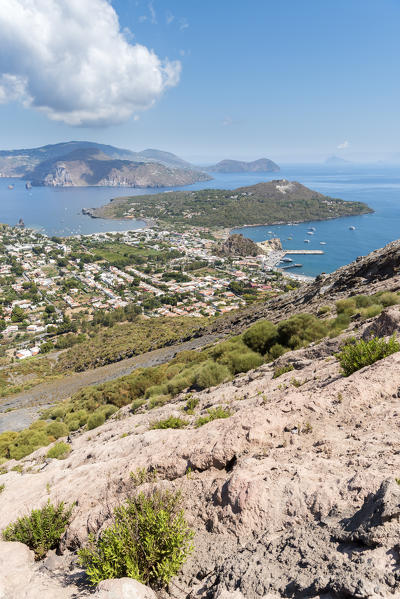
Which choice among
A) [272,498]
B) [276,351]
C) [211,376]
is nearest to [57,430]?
[211,376]

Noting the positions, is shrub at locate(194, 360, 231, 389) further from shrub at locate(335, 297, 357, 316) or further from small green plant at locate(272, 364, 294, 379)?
shrub at locate(335, 297, 357, 316)

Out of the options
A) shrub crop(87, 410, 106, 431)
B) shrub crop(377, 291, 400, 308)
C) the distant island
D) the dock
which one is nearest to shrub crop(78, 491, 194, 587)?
shrub crop(87, 410, 106, 431)

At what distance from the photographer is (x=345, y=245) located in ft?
395

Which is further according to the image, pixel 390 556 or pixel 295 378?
pixel 295 378

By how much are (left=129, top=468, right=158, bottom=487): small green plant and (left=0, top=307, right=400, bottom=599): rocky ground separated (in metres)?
0.11

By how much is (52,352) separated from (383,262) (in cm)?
5060

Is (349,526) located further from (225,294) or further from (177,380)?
(225,294)

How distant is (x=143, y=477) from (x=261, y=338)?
30.2 ft

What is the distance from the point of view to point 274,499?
3.54 meters

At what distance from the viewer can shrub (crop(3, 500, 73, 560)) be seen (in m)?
4.73

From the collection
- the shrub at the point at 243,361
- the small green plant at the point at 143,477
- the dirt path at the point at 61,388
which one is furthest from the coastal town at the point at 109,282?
the small green plant at the point at 143,477

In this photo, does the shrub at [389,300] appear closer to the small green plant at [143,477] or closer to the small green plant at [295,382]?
the small green plant at [295,382]

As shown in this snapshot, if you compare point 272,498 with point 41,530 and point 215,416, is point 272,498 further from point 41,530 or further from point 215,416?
point 41,530

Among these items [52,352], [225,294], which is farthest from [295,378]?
[225,294]
